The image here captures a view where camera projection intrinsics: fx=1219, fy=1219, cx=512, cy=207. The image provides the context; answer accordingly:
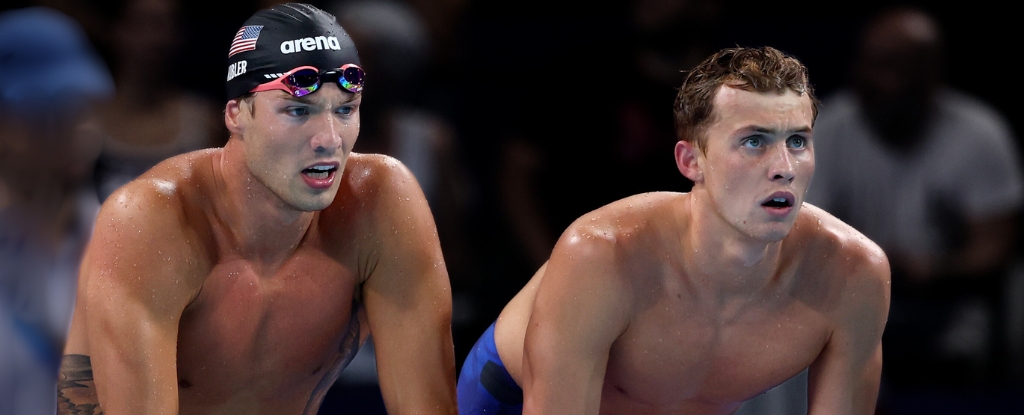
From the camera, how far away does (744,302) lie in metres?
2.72

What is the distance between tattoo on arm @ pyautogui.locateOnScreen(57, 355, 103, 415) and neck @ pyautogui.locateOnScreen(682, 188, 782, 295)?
1379 mm

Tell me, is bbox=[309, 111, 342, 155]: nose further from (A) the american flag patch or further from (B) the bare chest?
(B) the bare chest

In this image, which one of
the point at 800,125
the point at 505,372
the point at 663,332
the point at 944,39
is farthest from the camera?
the point at 944,39

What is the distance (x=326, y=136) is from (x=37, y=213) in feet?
4.89

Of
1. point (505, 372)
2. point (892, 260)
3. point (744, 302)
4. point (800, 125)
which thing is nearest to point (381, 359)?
point (505, 372)

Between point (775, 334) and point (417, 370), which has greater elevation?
point (775, 334)

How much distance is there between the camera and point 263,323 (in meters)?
2.75

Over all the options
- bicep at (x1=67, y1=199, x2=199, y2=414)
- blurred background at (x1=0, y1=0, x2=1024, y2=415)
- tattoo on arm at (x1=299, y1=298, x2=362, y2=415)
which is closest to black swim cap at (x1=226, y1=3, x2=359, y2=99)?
bicep at (x1=67, y1=199, x2=199, y2=414)

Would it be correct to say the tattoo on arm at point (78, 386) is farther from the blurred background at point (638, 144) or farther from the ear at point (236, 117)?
the blurred background at point (638, 144)

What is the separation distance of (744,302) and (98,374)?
140cm

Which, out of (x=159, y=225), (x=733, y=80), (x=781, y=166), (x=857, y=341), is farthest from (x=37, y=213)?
(x=857, y=341)

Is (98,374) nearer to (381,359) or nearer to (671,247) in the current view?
Answer: (381,359)

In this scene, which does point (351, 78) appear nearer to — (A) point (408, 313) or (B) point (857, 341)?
(A) point (408, 313)

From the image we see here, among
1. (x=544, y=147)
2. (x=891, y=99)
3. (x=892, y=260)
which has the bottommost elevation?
(x=892, y=260)
